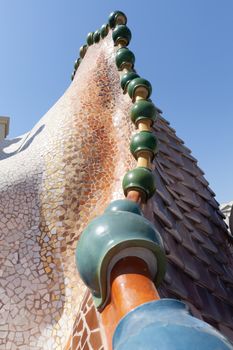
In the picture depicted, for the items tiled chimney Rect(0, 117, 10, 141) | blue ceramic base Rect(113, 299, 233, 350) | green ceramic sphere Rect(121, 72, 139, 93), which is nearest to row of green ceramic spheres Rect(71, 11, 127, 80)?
green ceramic sphere Rect(121, 72, 139, 93)

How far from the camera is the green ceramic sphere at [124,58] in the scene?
2.82 metres

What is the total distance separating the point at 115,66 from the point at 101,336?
2282mm

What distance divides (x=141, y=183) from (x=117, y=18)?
2.29 m

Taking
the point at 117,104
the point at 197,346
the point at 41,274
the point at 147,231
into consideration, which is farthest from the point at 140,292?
the point at 117,104

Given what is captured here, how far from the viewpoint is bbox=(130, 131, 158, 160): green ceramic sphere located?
1766 millimetres

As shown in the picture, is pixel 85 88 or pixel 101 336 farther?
pixel 85 88

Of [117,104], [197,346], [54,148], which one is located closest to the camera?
[197,346]

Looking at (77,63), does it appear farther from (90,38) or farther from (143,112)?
(143,112)

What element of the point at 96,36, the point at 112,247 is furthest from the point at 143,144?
the point at 96,36

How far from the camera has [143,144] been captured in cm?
178

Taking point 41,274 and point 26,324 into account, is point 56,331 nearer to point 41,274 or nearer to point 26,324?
point 26,324

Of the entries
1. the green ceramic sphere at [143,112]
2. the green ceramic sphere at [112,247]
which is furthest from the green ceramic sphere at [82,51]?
the green ceramic sphere at [112,247]

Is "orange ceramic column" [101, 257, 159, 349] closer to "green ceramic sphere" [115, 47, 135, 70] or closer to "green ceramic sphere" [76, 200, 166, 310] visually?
"green ceramic sphere" [76, 200, 166, 310]

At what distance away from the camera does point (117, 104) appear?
2.70 metres
